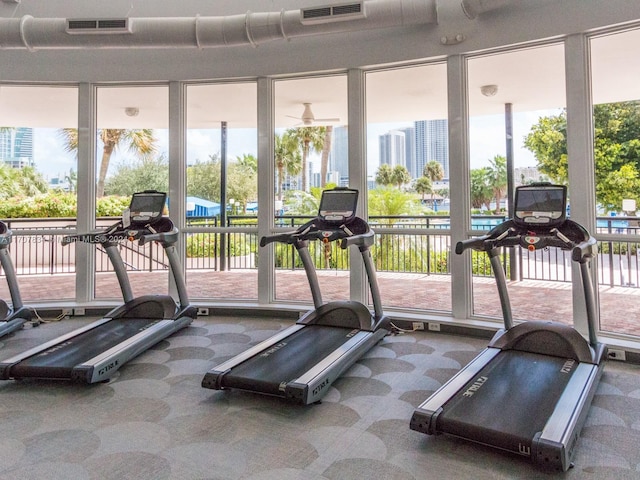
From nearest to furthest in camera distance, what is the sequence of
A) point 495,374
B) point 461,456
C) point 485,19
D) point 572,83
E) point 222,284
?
point 461,456 → point 495,374 → point 572,83 → point 485,19 → point 222,284

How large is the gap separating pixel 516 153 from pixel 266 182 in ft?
9.41

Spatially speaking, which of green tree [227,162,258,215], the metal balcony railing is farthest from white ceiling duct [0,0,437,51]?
the metal balcony railing

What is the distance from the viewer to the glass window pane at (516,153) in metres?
4.34

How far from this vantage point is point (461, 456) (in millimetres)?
2305

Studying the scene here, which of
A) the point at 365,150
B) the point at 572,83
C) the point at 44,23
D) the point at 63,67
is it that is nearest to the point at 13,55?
the point at 63,67

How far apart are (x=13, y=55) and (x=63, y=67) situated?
602mm

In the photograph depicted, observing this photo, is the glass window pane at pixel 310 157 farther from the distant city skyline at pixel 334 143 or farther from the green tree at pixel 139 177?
the green tree at pixel 139 177

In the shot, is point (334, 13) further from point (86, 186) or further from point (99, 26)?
point (86, 186)

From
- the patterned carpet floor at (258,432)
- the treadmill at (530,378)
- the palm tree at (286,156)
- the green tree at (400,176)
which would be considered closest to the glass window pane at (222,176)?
the palm tree at (286,156)

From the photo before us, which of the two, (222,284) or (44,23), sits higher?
(44,23)

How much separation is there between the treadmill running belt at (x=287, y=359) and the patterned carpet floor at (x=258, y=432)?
15 cm

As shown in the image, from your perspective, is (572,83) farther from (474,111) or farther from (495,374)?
(495,374)

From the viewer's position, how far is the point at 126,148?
5762mm

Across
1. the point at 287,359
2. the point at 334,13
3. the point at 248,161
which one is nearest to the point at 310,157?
the point at 248,161
